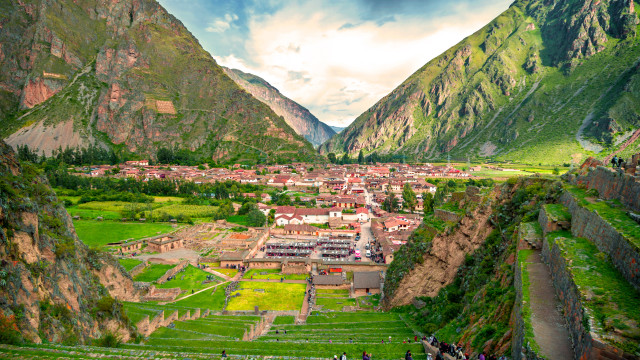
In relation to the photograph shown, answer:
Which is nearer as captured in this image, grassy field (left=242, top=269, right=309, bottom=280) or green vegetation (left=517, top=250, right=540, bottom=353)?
green vegetation (left=517, top=250, right=540, bottom=353)

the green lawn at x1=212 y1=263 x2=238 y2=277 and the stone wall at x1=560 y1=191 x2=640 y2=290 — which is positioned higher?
the stone wall at x1=560 y1=191 x2=640 y2=290

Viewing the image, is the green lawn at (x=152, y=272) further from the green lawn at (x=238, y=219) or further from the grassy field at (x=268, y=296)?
the green lawn at (x=238, y=219)

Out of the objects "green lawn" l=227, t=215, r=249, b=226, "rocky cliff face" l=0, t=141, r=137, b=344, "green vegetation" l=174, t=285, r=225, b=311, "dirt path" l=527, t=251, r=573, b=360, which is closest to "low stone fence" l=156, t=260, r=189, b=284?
"green vegetation" l=174, t=285, r=225, b=311

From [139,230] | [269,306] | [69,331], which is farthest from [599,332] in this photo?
[139,230]

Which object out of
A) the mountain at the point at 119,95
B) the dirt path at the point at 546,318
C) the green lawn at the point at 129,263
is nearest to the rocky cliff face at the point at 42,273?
the dirt path at the point at 546,318

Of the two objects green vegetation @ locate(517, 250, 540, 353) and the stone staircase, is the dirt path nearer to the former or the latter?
the stone staircase
